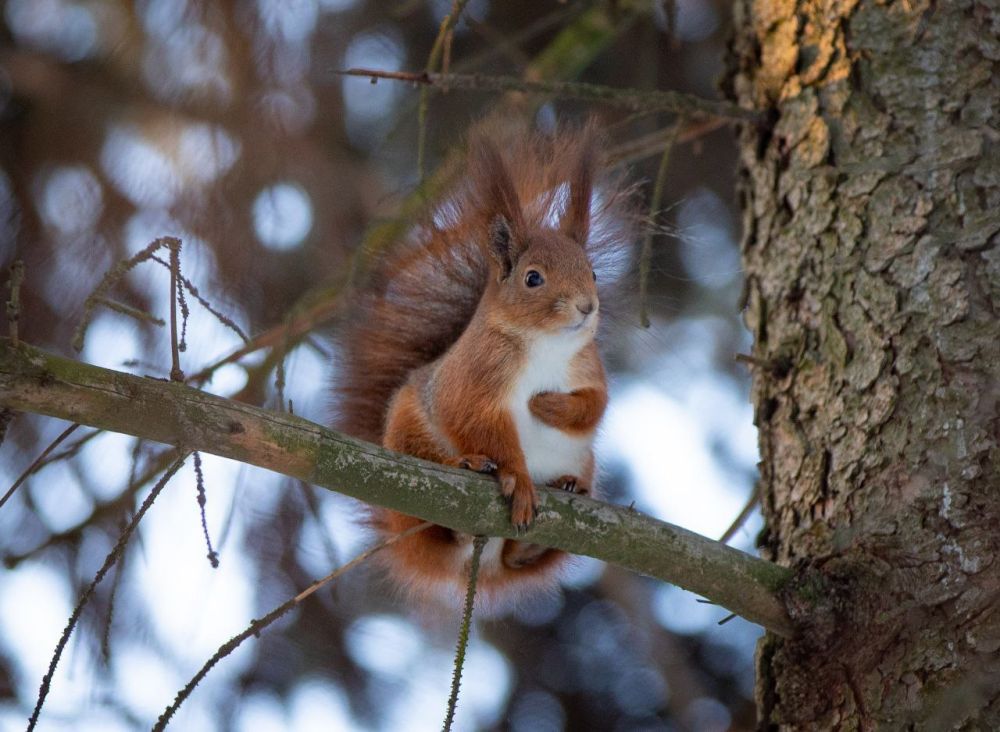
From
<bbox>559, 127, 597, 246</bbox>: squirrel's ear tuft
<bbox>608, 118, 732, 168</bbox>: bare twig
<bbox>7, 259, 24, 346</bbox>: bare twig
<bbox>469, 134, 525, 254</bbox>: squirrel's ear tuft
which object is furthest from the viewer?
<bbox>608, 118, 732, 168</bbox>: bare twig

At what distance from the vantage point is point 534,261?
1.91 metres

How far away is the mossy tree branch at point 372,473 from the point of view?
44.6 inches

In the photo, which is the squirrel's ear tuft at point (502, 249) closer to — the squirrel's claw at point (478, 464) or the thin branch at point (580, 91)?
the thin branch at point (580, 91)

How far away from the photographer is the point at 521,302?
1.88 m

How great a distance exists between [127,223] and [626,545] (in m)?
1.11

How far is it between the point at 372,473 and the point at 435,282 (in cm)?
87

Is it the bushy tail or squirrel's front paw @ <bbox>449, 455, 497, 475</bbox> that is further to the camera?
the bushy tail

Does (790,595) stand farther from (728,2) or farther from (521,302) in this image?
(728,2)

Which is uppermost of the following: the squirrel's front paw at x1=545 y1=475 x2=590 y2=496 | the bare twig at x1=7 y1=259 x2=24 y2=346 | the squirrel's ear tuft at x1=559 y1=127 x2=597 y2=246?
the squirrel's ear tuft at x1=559 y1=127 x2=597 y2=246

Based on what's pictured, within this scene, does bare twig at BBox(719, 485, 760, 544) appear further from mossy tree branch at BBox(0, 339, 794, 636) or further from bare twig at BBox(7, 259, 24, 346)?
bare twig at BBox(7, 259, 24, 346)

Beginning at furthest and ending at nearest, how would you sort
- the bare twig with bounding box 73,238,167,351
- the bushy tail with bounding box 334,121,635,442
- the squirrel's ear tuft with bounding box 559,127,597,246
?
1. the bushy tail with bounding box 334,121,635,442
2. the squirrel's ear tuft with bounding box 559,127,597,246
3. the bare twig with bounding box 73,238,167,351

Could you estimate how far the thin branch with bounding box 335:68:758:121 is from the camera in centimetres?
167

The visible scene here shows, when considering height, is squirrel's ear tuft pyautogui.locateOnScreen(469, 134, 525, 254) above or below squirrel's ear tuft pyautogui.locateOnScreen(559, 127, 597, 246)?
below

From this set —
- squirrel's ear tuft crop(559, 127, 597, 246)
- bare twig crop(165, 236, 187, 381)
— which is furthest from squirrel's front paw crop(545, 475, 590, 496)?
bare twig crop(165, 236, 187, 381)
